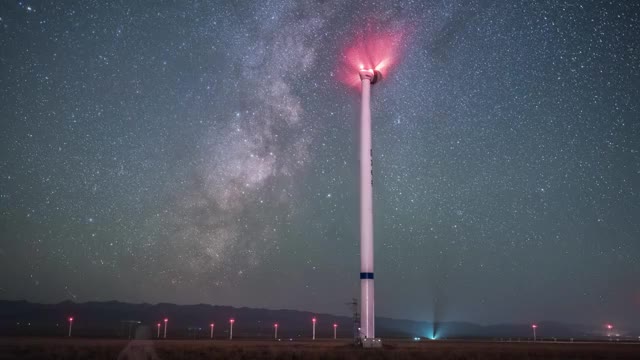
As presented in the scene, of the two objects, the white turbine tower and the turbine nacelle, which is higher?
the turbine nacelle

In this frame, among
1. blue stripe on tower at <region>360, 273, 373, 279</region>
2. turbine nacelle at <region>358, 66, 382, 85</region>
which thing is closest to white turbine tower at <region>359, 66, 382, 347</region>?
blue stripe on tower at <region>360, 273, 373, 279</region>

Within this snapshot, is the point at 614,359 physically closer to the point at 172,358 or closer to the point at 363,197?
the point at 363,197

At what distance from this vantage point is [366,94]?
50.1 metres

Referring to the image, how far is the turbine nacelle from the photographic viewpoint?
50.6 metres

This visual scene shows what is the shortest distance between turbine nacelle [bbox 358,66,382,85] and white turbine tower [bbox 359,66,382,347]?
2934mm

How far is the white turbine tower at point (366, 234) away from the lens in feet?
148

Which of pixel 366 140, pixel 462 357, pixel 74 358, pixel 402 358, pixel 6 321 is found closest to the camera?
pixel 74 358

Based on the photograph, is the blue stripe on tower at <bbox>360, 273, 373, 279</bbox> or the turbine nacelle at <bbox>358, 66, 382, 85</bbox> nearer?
the blue stripe on tower at <bbox>360, 273, 373, 279</bbox>

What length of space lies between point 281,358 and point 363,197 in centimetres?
1859

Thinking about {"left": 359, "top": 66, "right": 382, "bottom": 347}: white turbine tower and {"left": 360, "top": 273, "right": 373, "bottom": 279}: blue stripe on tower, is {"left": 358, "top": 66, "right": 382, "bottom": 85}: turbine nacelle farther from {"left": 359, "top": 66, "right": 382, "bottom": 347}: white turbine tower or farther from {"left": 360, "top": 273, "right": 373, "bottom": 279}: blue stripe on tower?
{"left": 360, "top": 273, "right": 373, "bottom": 279}: blue stripe on tower

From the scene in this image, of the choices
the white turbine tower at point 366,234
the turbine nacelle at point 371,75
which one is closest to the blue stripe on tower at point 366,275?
the white turbine tower at point 366,234

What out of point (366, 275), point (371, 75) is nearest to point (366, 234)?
point (366, 275)

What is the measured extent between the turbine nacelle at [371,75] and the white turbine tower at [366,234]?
116 inches

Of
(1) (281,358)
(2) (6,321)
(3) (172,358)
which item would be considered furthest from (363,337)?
(2) (6,321)
